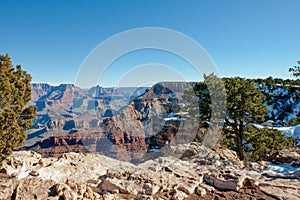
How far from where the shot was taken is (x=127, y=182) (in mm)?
7715

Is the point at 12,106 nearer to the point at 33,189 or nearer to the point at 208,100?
the point at 33,189

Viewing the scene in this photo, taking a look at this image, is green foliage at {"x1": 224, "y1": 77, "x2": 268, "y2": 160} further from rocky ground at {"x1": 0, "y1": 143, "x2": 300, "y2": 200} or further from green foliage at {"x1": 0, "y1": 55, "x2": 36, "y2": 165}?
green foliage at {"x1": 0, "y1": 55, "x2": 36, "y2": 165}

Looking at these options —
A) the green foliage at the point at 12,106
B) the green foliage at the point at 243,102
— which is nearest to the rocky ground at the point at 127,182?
the green foliage at the point at 12,106

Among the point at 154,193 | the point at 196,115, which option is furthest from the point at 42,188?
the point at 196,115

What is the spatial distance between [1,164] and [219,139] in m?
16.3

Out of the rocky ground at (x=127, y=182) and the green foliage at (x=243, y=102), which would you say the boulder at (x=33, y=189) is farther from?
the green foliage at (x=243, y=102)

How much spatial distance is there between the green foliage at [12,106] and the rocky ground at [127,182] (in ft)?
3.39

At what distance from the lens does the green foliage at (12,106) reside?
8.52m

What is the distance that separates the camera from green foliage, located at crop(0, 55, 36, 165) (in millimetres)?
→ 8523

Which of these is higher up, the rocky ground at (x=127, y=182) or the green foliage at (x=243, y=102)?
the green foliage at (x=243, y=102)

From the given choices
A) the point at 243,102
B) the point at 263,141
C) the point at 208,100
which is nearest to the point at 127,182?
the point at 208,100

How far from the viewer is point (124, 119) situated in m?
55.0

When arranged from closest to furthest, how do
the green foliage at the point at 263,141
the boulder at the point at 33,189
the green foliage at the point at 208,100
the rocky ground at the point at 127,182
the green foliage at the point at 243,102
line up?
the boulder at the point at 33,189 < the rocky ground at the point at 127,182 < the green foliage at the point at 243,102 < the green foliage at the point at 208,100 < the green foliage at the point at 263,141

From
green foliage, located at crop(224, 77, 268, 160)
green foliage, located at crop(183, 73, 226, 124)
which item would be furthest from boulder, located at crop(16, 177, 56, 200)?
green foliage, located at crop(224, 77, 268, 160)
